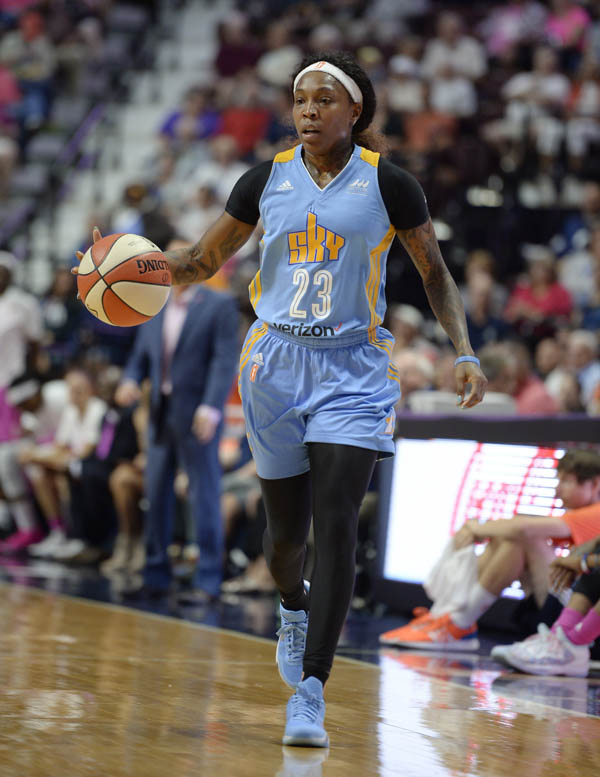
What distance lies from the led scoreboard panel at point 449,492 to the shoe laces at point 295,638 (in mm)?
2330

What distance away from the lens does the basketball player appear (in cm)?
374

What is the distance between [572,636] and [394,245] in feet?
23.6

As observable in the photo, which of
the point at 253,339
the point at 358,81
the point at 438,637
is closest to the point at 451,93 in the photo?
the point at 438,637

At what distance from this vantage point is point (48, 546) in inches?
410

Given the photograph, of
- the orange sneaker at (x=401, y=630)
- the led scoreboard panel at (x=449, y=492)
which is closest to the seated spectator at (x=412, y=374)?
the led scoreboard panel at (x=449, y=492)

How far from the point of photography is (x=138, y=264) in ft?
13.4

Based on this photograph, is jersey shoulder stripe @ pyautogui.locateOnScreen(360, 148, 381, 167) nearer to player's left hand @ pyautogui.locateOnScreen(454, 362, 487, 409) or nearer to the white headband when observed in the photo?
the white headband

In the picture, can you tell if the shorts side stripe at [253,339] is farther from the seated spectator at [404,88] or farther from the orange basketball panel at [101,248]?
the seated spectator at [404,88]

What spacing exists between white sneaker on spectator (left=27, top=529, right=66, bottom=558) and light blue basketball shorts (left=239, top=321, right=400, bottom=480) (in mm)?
6670

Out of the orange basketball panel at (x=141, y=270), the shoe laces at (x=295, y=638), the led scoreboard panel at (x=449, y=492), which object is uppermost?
the orange basketball panel at (x=141, y=270)

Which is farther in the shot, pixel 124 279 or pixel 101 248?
pixel 101 248

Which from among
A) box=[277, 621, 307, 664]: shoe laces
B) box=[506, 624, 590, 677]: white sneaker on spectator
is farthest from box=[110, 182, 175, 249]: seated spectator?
box=[277, 621, 307, 664]: shoe laces

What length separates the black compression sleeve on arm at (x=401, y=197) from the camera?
3.89 metres

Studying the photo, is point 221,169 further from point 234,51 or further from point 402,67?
point 234,51
